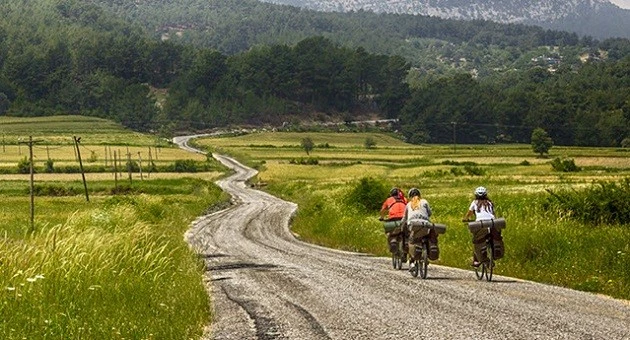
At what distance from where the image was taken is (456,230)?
122 ft

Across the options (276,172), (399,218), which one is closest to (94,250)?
(399,218)

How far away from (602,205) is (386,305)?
1665 centimetres

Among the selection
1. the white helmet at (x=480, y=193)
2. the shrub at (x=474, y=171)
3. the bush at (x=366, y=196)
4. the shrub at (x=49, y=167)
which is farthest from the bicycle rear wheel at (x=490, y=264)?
the shrub at (x=49, y=167)

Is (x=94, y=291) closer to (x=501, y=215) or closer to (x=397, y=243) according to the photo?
(x=397, y=243)

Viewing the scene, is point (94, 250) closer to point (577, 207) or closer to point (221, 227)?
point (577, 207)

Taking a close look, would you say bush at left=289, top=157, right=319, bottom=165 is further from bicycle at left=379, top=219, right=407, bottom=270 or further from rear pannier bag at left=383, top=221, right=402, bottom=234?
bicycle at left=379, top=219, right=407, bottom=270

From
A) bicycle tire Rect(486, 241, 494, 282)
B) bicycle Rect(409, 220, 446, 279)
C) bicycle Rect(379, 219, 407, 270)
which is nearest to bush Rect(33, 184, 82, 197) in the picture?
bicycle Rect(379, 219, 407, 270)

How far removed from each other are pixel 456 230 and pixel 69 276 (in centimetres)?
2378

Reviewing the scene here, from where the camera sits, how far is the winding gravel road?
1595cm

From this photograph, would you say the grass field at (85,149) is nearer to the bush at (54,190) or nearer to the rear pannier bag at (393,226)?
the bush at (54,190)

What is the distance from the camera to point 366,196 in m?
54.9

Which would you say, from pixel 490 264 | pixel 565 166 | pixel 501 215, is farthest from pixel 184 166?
pixel 490 264

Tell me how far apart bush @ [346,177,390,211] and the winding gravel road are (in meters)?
21.0

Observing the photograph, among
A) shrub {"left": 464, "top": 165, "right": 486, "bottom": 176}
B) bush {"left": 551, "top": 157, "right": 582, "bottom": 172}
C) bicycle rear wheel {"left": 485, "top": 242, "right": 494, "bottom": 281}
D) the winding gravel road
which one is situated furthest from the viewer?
bush {"left": 551, "top": 157, "right": 582, "bottom": 172}
